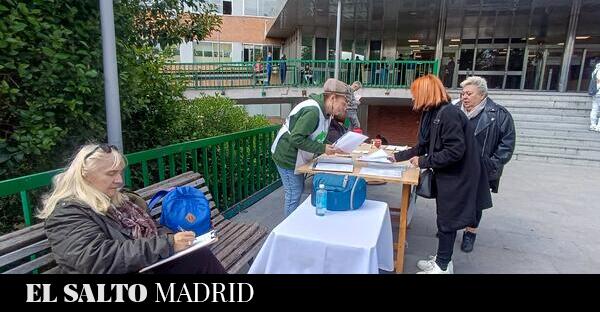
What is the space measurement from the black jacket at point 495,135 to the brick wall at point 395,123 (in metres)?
13.5

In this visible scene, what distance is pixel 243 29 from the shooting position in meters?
26.1

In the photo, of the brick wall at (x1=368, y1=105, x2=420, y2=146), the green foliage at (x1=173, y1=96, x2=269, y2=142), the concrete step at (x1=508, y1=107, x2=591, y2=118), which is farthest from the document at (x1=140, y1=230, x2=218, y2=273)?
the brick wall at (x1=368, y1=105, x2=420, y2=146)

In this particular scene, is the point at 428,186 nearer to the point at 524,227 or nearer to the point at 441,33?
the point at 524,227

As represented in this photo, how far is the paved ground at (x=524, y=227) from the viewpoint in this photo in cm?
346

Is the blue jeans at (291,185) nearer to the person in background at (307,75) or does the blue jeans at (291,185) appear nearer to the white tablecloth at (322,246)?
the white tablecloth at (322,246)

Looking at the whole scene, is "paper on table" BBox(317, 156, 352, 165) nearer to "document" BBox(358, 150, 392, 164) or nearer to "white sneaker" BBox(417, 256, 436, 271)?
"document" BBox(358, 150, 392, 164)

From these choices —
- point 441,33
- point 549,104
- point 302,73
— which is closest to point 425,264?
point 549,104

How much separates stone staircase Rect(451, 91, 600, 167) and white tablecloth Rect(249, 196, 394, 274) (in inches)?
321

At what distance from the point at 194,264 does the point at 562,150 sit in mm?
9678

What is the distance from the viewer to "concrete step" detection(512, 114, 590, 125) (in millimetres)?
9992

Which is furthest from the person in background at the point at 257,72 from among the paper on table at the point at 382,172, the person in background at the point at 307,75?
the paper on table at the point at 382,172
